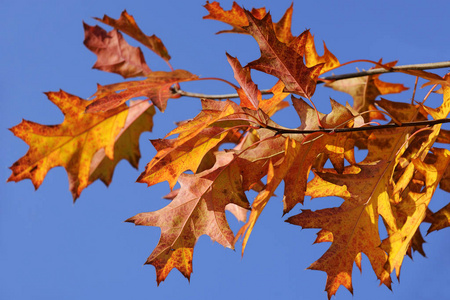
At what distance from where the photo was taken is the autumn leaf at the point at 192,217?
2.69ft

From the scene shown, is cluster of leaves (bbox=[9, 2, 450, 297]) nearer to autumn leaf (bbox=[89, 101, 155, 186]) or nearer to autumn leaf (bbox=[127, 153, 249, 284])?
autumn leaf (bbox=[127, 153, 249, 284])

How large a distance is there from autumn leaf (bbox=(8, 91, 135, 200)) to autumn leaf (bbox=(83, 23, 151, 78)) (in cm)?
8

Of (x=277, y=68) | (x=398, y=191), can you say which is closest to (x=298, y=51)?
(x=277, y=68)

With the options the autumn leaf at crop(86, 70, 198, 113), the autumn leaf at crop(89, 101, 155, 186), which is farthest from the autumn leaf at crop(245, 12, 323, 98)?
the autumn leaf at crop(89, 101, 155, 186)

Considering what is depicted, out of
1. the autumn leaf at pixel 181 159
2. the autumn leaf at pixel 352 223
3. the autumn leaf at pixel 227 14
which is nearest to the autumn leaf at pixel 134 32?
the autumn leaf at pixel 227 14

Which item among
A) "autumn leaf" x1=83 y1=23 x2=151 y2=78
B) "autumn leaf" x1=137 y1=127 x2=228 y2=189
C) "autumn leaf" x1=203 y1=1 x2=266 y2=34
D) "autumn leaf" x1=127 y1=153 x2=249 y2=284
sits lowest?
"autumn leaf" x1=127 y1=153 x2=249 y2=284

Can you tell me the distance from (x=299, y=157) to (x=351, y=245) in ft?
0.70

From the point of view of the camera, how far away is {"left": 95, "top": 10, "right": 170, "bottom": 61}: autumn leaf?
988mm

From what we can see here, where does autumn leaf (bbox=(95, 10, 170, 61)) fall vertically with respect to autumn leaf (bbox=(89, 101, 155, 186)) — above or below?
above

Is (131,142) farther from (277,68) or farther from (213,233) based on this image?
(277,68)

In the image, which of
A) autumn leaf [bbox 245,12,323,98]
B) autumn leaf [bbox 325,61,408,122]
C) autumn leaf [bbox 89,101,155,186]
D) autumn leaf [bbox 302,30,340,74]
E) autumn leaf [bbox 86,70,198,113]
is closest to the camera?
autumn leaf [bbox 245,12,323,98]

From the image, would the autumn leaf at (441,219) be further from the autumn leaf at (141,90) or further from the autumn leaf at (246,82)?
the autumn leaf at (141,90)

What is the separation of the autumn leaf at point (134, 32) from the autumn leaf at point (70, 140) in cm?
15

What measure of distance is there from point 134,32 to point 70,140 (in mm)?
269
